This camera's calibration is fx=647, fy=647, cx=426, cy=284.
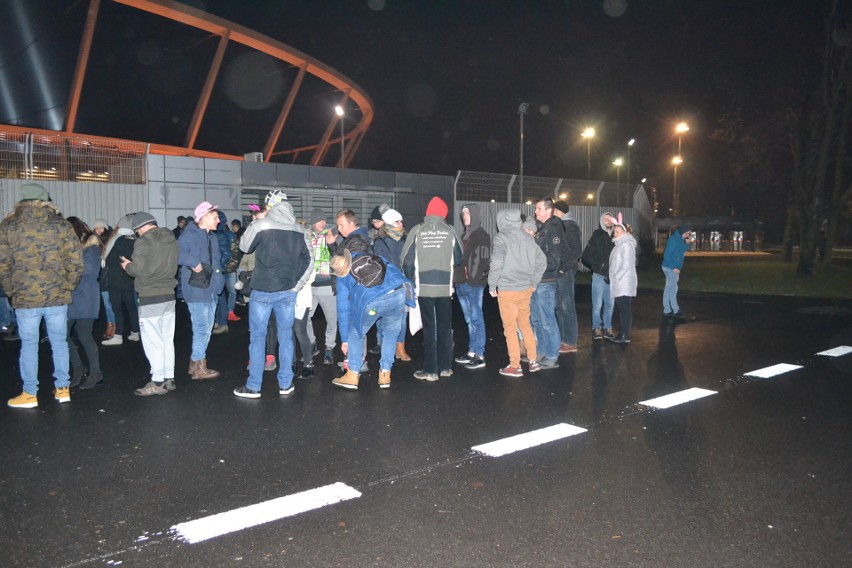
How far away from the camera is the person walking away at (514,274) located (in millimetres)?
6961

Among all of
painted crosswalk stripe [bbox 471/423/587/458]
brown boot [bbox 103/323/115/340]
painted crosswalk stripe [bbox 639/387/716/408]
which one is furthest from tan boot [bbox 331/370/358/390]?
brown boot [bbox 103/323/115/340]

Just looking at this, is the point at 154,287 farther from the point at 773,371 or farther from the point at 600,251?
the point at 773,371

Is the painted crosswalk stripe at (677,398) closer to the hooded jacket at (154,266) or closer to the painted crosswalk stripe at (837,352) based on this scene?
the painted crosswalk stripe at (837,352)

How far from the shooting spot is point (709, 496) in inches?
156

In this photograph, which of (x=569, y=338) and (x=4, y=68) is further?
(x=4, y=68)

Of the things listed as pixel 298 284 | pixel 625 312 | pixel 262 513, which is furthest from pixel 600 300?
pixel 262 513

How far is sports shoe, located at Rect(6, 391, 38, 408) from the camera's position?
19.3 ft

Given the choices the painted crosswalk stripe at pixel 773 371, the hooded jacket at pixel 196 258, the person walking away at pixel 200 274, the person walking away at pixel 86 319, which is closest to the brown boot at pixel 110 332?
the person walking away at pixel 86 319

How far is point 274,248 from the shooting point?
615 cm

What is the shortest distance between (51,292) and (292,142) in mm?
33574

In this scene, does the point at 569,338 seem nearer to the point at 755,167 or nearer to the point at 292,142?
the point at 755,167

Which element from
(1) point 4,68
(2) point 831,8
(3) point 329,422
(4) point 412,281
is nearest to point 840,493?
(3) point 329,422

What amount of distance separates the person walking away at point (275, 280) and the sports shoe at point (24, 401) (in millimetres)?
1773

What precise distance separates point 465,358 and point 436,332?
1116 mm
